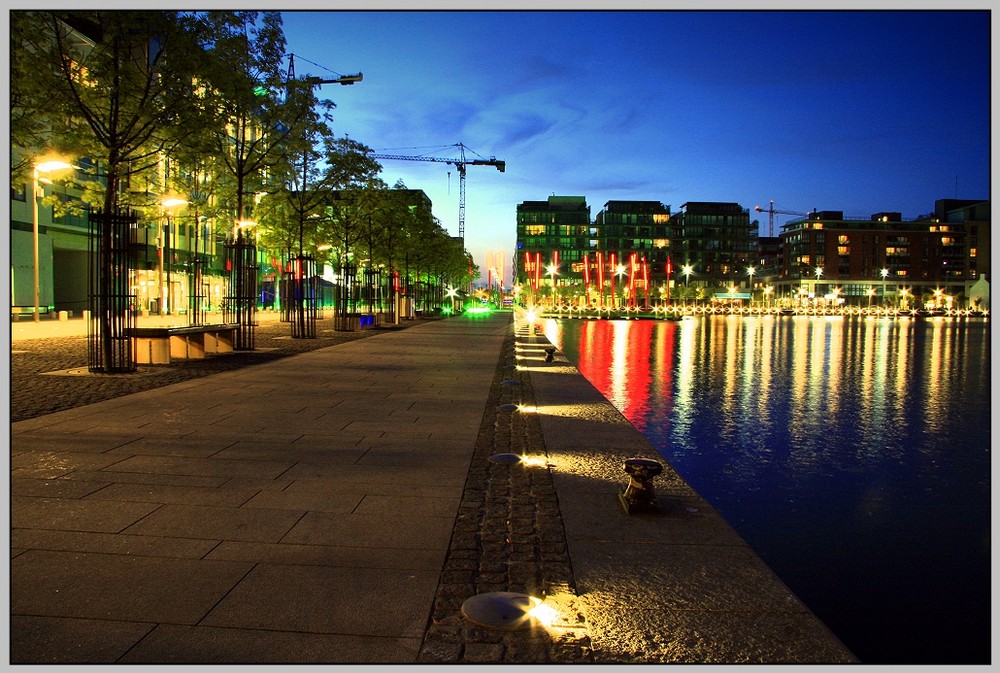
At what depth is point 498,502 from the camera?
5.71m

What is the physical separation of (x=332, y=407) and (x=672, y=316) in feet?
205

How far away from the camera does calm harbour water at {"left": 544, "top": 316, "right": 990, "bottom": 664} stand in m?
4.31

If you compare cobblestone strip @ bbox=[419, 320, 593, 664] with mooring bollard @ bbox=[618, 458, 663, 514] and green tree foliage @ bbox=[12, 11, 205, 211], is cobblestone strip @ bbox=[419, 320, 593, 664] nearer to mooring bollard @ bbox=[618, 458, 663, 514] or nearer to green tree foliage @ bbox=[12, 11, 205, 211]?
mooring bollard @ bbox=[618, 458, 663, 514]

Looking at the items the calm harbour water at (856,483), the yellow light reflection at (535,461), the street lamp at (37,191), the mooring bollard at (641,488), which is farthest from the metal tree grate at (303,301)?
the mooring bollard at (641,488)

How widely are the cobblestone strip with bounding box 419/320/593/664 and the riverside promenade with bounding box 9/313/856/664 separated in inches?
0.6

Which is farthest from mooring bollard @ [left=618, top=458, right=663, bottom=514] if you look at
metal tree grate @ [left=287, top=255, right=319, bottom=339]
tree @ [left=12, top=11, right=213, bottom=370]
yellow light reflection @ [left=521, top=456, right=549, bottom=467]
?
metal tree grate @ [left=287, top=255, right=319, bottom=339]

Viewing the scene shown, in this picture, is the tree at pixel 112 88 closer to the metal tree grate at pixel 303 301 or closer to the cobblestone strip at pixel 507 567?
the metal tree grate at pixel 303 301

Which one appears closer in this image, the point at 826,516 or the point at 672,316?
the point at 826,516

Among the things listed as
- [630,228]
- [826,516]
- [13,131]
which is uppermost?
[630,228]

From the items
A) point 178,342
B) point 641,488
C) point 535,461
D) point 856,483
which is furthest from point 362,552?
point 178,342

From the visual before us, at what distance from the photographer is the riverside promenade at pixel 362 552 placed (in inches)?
131

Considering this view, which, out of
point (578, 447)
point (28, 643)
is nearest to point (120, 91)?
point (578, 447)

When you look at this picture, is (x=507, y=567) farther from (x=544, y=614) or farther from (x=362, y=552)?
(x=362, y=552)

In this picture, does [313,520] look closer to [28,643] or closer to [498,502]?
[498,502]
